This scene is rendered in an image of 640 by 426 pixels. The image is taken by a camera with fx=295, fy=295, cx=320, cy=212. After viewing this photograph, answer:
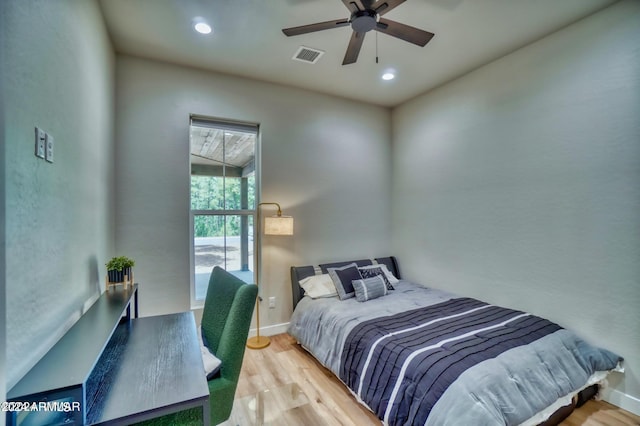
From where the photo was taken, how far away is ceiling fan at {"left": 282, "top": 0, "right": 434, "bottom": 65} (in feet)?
5.95

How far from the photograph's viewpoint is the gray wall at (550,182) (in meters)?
2.17

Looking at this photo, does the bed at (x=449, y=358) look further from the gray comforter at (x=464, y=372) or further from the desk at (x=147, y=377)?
the desk at (x=147, y=377)

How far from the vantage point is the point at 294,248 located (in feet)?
11.7

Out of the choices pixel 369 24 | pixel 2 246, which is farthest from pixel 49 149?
pixel 369 24

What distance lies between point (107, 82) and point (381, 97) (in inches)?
119

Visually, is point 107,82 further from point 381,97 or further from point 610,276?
point 610,276

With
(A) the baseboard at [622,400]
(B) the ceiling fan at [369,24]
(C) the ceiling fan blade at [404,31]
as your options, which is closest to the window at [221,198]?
(B) the ceiling fan at [369,24]

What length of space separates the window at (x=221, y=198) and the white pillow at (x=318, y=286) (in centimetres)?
63

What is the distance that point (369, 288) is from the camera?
3148 mm

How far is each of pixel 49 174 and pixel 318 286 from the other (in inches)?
98.9

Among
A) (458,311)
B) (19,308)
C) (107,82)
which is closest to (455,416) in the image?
(458,311)

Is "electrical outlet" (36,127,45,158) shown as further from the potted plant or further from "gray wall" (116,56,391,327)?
"gray wall" (116,56,391,327)

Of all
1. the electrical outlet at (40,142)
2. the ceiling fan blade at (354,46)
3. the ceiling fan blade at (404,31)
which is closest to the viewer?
the electrical outlet at (40,142)

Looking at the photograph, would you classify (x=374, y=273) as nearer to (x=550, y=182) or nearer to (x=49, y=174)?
(x=550, y=182)
